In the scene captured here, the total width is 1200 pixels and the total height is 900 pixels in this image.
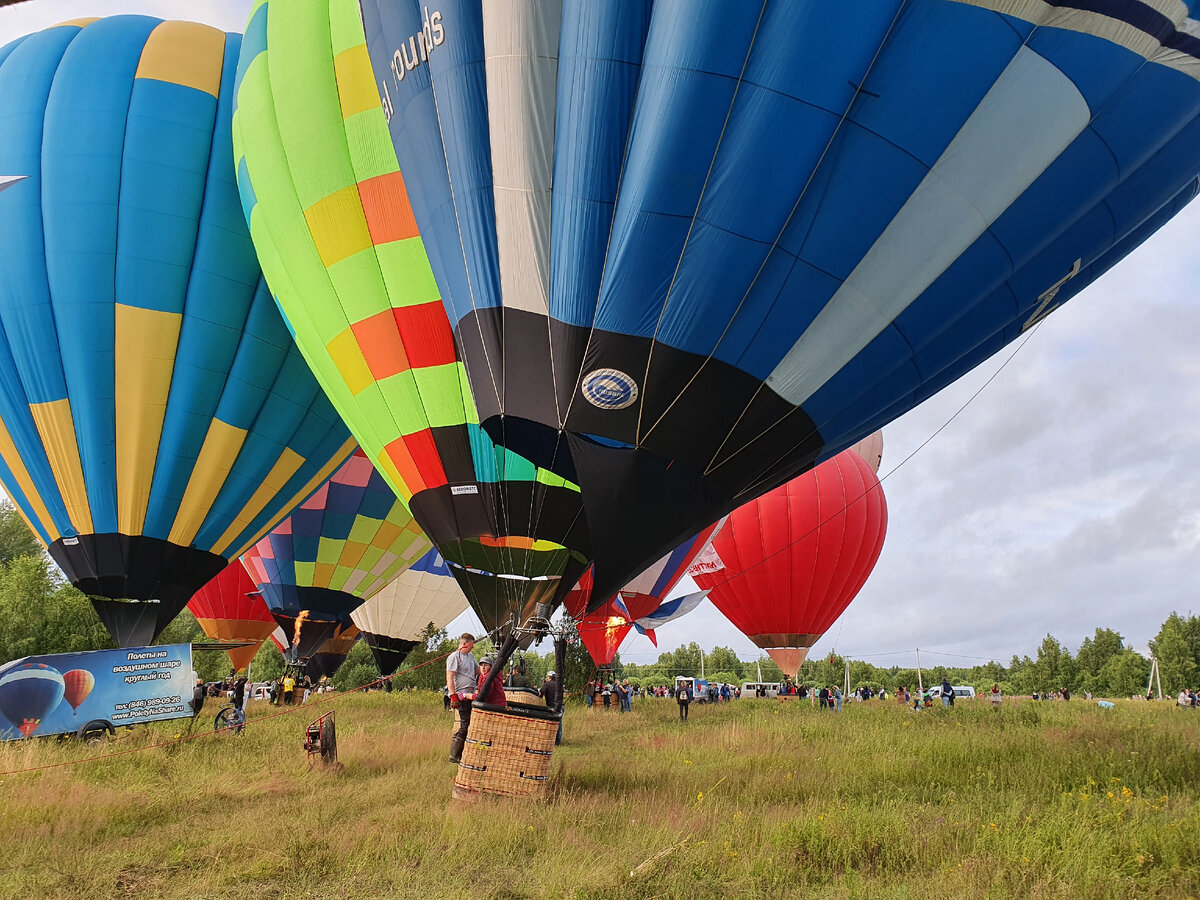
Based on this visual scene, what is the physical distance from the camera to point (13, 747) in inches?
348

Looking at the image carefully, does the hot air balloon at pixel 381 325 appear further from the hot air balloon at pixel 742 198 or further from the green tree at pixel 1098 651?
the green tree at pixel 1098 651

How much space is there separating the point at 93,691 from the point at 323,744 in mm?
5069

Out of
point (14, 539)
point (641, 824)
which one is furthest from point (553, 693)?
point (14, 539)

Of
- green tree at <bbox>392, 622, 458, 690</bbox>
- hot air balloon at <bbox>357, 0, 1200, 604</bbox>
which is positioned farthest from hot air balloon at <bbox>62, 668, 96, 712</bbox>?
green tree at <bbox>392, 622, 458, 690</bbox>

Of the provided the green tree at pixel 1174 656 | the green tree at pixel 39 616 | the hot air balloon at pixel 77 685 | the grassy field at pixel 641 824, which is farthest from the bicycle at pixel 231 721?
the green tree at pixel 1174 656

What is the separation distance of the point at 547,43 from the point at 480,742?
4996 mm

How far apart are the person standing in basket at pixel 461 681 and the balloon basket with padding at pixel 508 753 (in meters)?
0.86

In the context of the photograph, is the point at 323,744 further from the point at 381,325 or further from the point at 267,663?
the point at 267,663

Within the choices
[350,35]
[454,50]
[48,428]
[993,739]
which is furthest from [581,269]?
[48,428]

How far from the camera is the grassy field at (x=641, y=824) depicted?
4.05 metres

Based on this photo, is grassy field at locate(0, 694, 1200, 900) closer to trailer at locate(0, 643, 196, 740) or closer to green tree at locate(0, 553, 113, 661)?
trailer at locate(0, 643, 196, 740)

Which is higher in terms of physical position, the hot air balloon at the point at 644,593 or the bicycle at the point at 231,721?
the hot air balloon at the point at 644,593

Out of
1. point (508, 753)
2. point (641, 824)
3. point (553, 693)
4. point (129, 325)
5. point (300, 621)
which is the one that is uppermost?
point (129, 325)

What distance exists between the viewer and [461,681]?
23.0 ft
